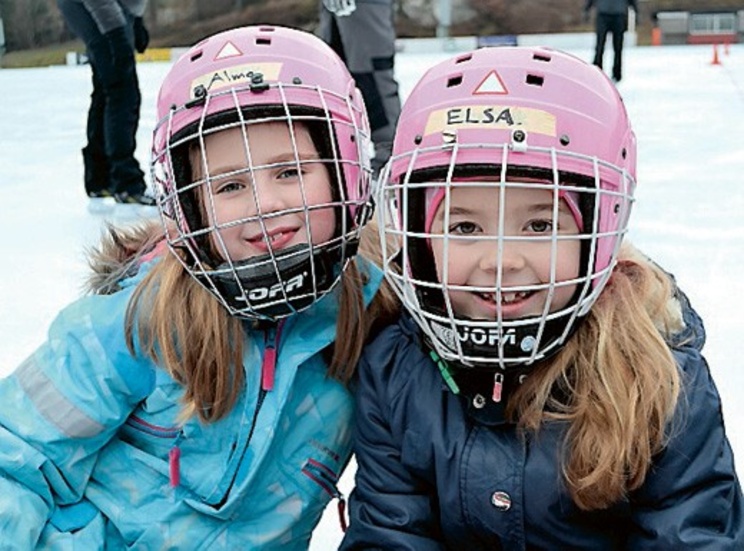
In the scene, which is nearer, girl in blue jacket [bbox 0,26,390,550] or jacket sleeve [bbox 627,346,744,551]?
jacket sleeve [bbox 627,346,744,551]

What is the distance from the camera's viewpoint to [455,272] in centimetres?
112

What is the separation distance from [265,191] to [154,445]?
420 millimetres

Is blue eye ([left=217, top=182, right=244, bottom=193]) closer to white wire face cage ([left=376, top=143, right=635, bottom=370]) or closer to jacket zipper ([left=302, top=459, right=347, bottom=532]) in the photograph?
white wire face cage ([left=376, top=143, right=635, bottom=370])

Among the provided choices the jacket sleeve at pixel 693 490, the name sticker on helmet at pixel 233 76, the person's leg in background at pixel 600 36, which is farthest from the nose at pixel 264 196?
the person's leg in background at pixel 600 36

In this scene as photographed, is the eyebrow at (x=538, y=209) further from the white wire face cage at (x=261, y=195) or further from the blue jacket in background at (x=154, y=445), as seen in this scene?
the blue jacket in background at (x=154, y=445)

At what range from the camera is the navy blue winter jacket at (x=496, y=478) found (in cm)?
112

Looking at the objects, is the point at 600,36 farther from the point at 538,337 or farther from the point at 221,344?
the point at 538,337

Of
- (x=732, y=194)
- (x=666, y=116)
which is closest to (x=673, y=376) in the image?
(x=732, y=194)

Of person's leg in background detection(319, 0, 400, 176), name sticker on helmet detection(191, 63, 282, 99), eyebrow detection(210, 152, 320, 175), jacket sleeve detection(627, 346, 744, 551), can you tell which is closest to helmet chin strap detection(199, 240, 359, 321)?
eyebrow detection(210, 152, 320, 175)

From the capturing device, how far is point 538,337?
1098mm

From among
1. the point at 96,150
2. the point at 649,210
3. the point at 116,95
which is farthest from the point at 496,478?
the point at 96,150

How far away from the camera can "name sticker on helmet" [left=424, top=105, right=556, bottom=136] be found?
110 centimetres

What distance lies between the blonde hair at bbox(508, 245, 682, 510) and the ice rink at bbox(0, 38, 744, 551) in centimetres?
6

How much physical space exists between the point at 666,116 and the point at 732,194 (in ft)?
7.63
